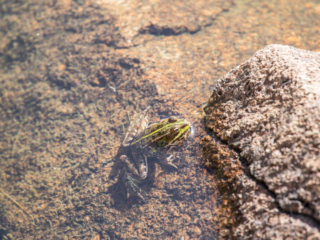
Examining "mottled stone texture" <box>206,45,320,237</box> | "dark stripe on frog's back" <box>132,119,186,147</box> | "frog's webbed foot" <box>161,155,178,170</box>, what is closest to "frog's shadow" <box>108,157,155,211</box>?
"frog's webbed foot" <box>161,155,178,170</box>

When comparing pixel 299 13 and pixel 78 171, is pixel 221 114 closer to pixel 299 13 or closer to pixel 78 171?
pixel 78 171

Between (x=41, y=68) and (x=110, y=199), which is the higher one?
(x=41, y=68)

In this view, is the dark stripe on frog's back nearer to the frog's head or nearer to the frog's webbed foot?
the frog's head

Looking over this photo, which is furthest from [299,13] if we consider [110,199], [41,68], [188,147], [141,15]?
[41,68]

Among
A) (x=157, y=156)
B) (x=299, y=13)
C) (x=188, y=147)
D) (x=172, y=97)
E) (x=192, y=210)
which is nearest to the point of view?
(x=192, y=210)

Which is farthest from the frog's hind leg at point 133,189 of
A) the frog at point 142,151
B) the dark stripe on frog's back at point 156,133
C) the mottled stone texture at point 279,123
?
the mottled stone texture at point 279,123

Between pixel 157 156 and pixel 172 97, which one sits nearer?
pixel 157 156

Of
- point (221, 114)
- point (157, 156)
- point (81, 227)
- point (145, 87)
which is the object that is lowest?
point (81, 227)
